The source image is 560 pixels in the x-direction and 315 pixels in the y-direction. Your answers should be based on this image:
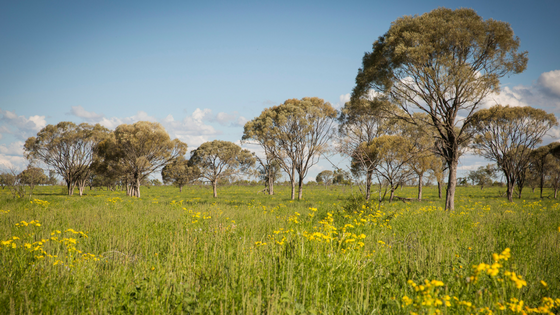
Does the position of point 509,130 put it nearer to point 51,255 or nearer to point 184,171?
point 51,255

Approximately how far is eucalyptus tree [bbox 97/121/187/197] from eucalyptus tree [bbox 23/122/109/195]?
5.98 ft

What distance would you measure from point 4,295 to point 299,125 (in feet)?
73.9

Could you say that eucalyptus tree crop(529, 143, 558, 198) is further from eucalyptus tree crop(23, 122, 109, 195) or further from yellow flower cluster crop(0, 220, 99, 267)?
eucalyptus tree crop(23, 122, 109, 195)

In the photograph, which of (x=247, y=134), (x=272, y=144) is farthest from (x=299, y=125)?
(x=247, y=134)

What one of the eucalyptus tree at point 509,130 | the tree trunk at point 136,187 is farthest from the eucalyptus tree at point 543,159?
the tree trunk at point 136,187

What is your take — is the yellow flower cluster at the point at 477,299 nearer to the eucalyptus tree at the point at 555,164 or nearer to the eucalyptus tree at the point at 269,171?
the eucalyptus tree at the point at 269,171

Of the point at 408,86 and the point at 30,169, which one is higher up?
the point at 408,86

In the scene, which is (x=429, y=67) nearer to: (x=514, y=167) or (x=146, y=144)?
(x=514, y=167)

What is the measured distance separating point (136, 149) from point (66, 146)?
10.2m

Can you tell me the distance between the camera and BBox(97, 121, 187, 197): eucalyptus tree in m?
31.1

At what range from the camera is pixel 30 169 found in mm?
35500

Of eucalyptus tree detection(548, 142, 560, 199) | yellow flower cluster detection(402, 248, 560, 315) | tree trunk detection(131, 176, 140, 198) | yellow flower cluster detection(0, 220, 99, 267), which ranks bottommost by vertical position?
tree trunk detection(131, 176, 140, 198)

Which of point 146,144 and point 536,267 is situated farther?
point 146,144

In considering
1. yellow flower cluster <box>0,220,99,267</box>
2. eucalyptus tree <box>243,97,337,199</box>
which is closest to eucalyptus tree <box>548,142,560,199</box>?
eucalyptus tree <box>243,97,337,199</box>
